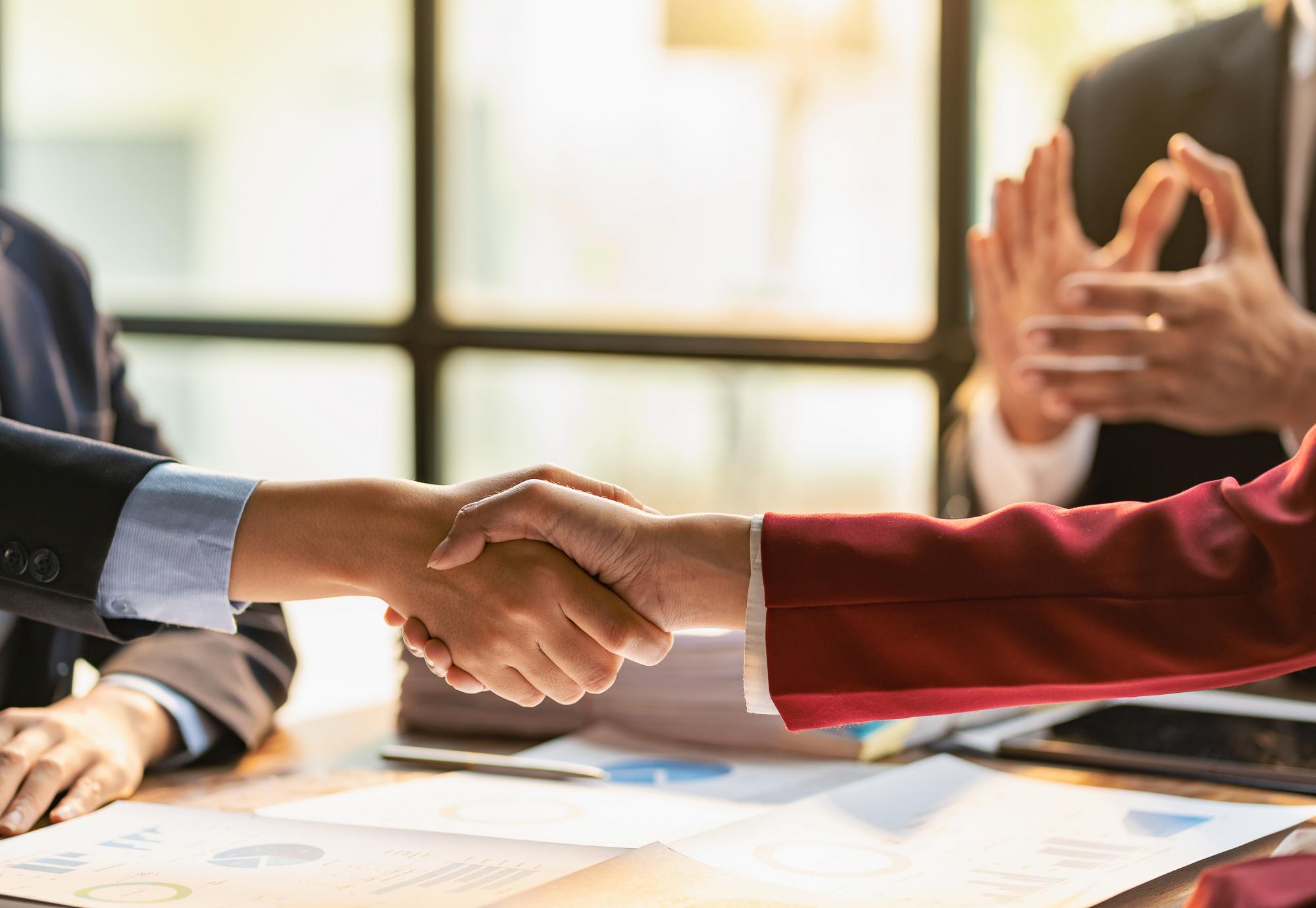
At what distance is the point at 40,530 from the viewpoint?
98 centimetres

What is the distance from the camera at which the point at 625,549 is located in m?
1.08

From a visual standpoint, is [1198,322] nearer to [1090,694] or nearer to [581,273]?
[1090,694]

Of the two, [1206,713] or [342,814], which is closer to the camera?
[342,814]

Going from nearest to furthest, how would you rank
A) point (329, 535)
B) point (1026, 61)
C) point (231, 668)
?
point (329, 535) < point (231, 668) < point (1026, 61)

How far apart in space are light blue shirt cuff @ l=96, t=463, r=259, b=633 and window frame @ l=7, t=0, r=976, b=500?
1.95 metres

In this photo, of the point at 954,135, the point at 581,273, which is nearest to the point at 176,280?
the point at 581,273

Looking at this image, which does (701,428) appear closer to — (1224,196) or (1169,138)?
(1169,138)

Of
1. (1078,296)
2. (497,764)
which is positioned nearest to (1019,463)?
(1078,296)

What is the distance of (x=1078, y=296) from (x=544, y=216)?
193cm

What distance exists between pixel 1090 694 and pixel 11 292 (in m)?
1.11

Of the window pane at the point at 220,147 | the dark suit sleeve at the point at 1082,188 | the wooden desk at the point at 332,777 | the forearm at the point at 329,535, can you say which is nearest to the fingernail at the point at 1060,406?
the dark suit sleeve at the point at 1082,188

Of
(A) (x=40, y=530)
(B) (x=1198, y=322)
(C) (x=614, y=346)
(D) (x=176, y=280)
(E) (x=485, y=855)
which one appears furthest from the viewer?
(D) (x=176, y=280)

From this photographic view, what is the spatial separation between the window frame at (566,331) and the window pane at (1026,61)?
6 centimetres

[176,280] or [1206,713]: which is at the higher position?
[176,280]
